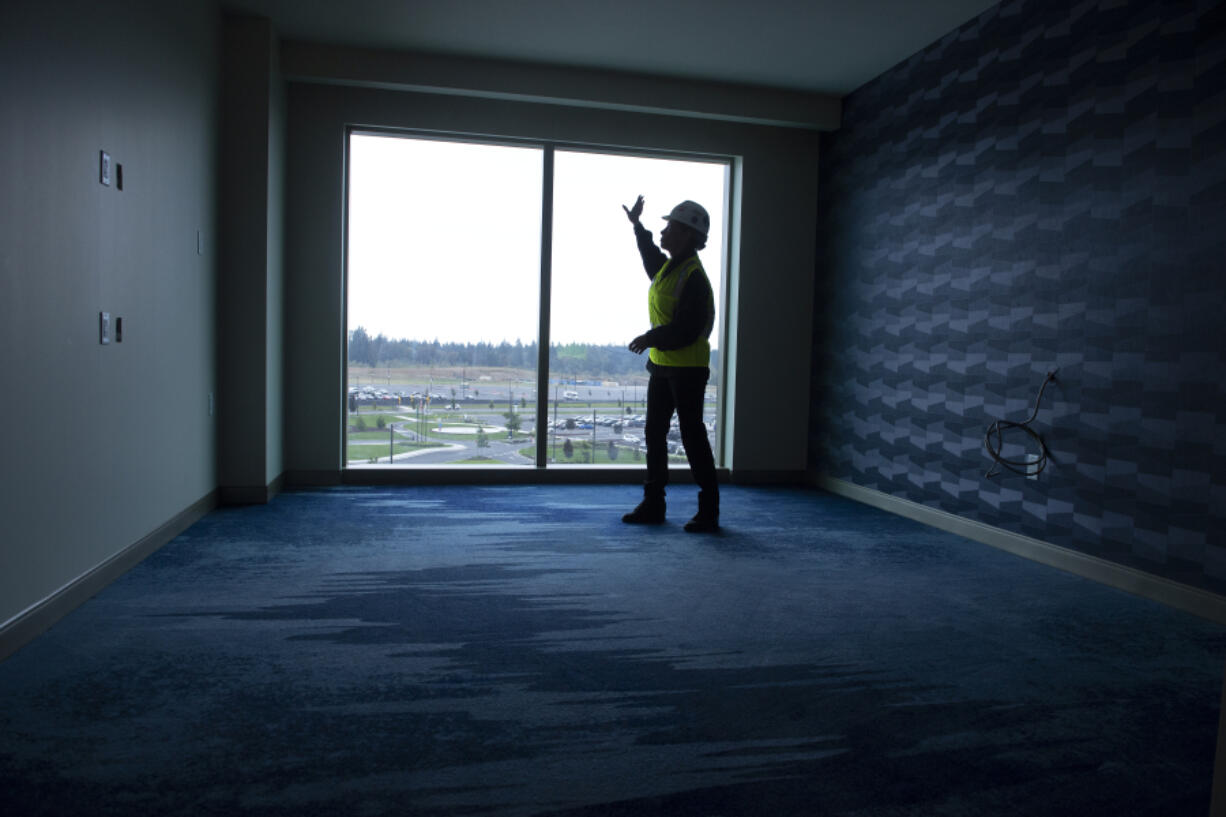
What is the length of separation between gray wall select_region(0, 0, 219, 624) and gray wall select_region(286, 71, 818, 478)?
902 millimetres

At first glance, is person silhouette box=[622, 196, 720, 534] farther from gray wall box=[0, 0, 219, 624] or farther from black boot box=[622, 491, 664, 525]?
gray wall box=[0, 0, 219, 624]

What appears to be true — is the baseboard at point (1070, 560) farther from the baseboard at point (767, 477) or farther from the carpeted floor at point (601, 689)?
the baseboard at point (767, 477)

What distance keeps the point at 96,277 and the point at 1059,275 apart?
354 cm

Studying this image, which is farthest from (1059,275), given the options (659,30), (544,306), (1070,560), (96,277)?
(96,277)

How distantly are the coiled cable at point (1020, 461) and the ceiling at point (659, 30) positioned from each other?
1864 millimetres

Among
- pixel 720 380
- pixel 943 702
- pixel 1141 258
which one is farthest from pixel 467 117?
pixel 943 702

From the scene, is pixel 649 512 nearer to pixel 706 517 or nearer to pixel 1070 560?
pixel 706 517

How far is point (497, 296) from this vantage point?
16.4ft

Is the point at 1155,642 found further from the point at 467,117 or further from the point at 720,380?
the point at 467,117

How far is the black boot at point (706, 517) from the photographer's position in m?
3.71

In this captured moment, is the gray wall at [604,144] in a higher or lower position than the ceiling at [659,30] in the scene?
lower

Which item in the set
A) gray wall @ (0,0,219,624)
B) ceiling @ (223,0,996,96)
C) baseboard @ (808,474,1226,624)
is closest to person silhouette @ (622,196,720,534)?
ceiling @ (223,0,996,96)

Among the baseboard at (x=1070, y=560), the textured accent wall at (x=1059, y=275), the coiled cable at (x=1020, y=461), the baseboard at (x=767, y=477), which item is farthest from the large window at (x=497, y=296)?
the coiled cable at (x=1020, y=461)

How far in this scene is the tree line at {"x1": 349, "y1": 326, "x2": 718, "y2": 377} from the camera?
486 centimetres
